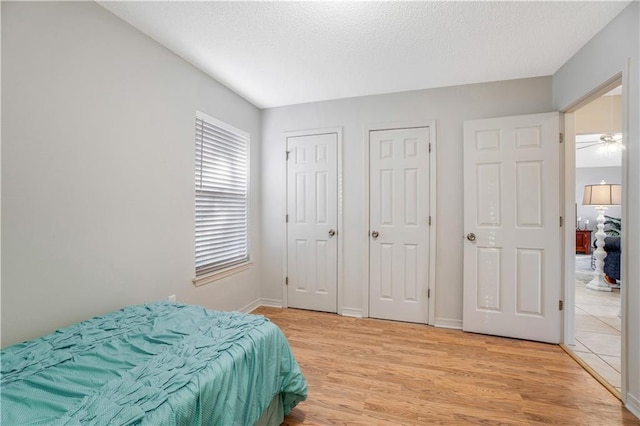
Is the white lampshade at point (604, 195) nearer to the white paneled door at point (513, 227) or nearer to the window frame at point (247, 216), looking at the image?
the white paneled door at point (513, 227)

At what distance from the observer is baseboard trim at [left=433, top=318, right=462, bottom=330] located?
2928 millimetres

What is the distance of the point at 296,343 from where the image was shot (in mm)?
2586

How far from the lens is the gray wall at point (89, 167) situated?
1.42 m

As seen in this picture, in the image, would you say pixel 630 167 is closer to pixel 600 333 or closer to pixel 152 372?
pixel 600 333

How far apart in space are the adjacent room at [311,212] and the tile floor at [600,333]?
3 cm

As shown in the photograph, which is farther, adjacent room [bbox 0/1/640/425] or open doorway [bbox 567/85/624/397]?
open doorway [bbox 567/85/624/397]

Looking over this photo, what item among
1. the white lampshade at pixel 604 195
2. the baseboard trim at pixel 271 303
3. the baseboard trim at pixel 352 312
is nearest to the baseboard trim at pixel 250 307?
the baseboard trim at pixel 271 303

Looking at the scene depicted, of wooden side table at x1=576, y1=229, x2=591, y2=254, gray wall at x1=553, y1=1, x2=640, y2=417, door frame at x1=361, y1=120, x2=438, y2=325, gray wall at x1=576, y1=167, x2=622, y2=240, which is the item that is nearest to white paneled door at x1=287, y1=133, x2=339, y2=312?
door frame at x1=361, y1=120, x2=438, y2=325

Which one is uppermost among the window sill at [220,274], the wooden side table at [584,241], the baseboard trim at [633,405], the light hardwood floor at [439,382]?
the window sill at [220,274]

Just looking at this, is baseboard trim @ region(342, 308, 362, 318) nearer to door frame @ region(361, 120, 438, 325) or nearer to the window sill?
door frame @ region(361, 120, 438, 325)

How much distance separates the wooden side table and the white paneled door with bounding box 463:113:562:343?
6.77m

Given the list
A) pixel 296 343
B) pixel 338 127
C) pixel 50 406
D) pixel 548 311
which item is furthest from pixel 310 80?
pixel 548 311

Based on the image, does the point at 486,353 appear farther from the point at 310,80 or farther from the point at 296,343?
the point at 310,80

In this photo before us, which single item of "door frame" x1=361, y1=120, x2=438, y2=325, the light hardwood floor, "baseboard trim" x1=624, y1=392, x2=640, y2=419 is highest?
"door frame" x1=361, y1=120, x2=438, y2=325
